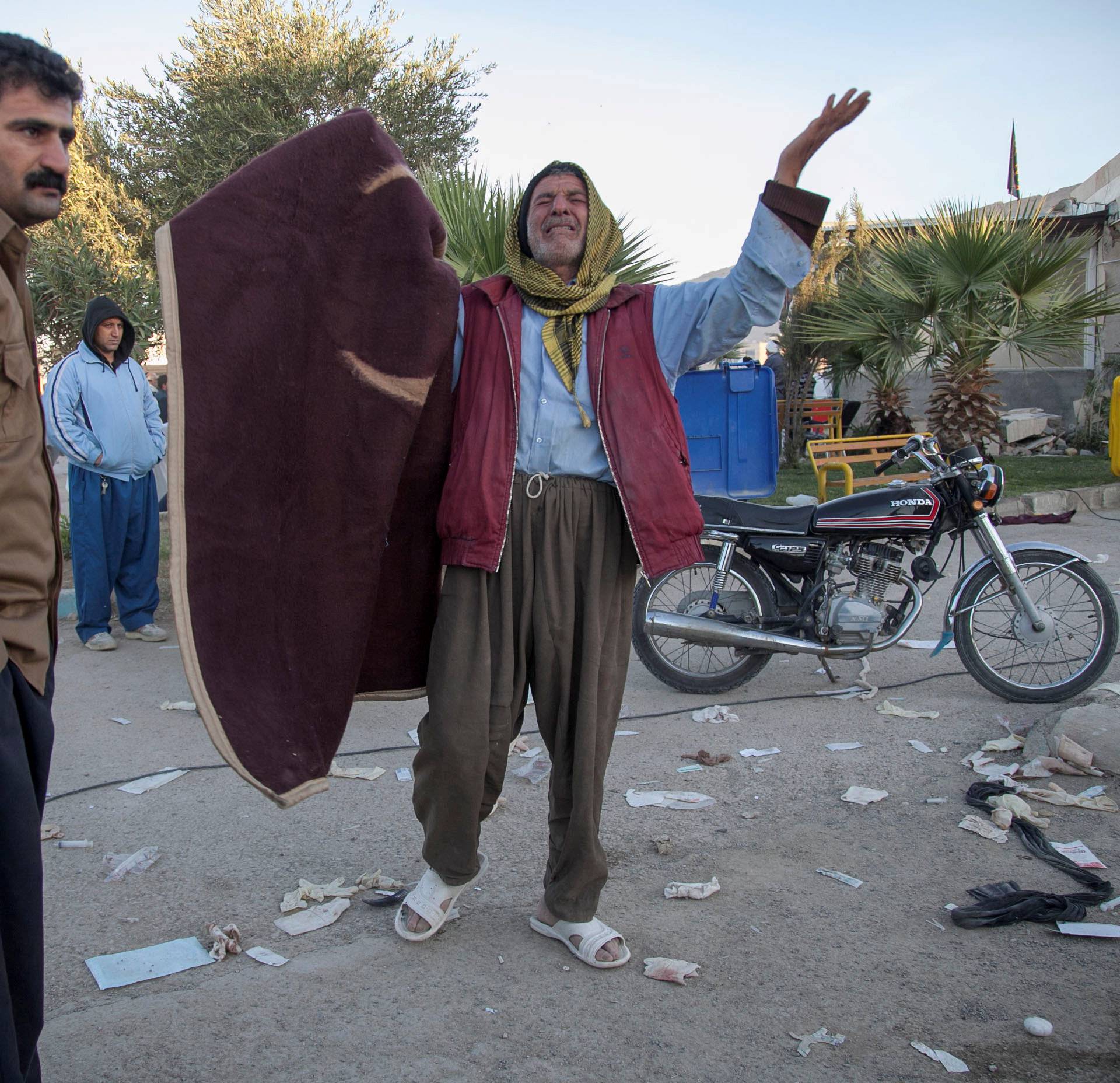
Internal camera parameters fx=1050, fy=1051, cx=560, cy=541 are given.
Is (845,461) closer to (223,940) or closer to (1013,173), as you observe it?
(223,940)

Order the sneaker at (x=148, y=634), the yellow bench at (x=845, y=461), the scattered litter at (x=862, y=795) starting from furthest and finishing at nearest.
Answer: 1. the yellow bench at (x=845, y=461)
2. the sneaker at (x=148, y=634)
3. the scattered litter at (x=862, y=795)

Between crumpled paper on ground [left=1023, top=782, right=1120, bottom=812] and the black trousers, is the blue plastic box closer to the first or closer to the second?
crumpled paper on ground [left=1023, top=782, right=1120, bottom=812]

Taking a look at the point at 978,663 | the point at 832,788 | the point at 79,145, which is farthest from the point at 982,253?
the point at 79,145

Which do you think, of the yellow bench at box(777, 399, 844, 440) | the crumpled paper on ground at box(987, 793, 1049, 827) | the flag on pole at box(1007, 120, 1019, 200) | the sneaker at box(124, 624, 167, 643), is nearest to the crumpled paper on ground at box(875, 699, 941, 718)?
the crumpled paper on ground at box(987, 793, 1049, 827)

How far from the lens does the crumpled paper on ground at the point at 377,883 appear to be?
3281 mm

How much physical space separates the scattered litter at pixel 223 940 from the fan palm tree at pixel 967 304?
10913 millimetres

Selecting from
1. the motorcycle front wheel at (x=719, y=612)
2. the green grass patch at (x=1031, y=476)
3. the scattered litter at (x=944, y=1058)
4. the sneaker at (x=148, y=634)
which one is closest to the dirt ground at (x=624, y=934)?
the scattered litter at (x=944, y=1058)

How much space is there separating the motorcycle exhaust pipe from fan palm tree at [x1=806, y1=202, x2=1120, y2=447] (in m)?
7.73

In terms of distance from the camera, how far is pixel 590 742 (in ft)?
9.23

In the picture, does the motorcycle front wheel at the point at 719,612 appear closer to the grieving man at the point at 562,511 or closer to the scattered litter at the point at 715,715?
the scattered litter at the point at 715,715

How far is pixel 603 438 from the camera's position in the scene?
2734 mm

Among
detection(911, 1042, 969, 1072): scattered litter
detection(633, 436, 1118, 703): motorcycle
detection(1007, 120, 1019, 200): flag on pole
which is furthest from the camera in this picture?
detection(1007, 120, 1019, 200): flag on pole

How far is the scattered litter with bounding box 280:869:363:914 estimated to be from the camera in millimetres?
3152

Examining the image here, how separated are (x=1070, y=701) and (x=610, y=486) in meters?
3.32
